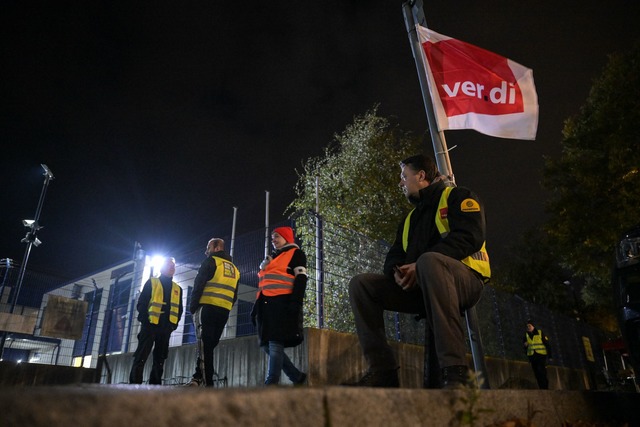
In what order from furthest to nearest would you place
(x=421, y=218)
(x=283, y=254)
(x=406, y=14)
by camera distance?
1. (x=406, y=14)
2. (x=283, y=254)
3. (x=421, y=218)

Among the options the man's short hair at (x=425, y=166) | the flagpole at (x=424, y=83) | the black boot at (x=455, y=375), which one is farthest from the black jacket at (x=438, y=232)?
the flagpole at (x=424, y=83)

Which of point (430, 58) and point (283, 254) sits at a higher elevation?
point (430, 58)

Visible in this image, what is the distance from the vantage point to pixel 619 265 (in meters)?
3.36

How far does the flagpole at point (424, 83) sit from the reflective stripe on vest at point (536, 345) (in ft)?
25.2

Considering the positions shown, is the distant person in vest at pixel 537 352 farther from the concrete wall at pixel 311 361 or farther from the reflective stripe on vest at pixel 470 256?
the reflective stripe on vest at pixel 470 256

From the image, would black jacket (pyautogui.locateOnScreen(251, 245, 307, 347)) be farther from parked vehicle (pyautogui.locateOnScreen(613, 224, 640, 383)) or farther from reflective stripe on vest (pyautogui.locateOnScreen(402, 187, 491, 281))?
parked vehicle (pyautogui.locateOnScreen(613, 224, 640, 383))

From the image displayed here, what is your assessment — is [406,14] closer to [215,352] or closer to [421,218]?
[421,218]

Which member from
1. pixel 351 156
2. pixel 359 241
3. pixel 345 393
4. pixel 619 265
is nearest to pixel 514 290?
pixel 351 156

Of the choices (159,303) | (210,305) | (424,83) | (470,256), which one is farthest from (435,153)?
(159,303)

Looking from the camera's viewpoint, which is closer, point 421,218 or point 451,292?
point 451,292

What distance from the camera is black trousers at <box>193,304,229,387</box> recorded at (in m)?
5.12

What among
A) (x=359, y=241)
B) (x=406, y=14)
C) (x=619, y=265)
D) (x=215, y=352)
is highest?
(x=406, y=14)

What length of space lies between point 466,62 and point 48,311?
328 inches

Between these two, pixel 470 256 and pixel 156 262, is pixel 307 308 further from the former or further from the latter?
pixel 470 256
